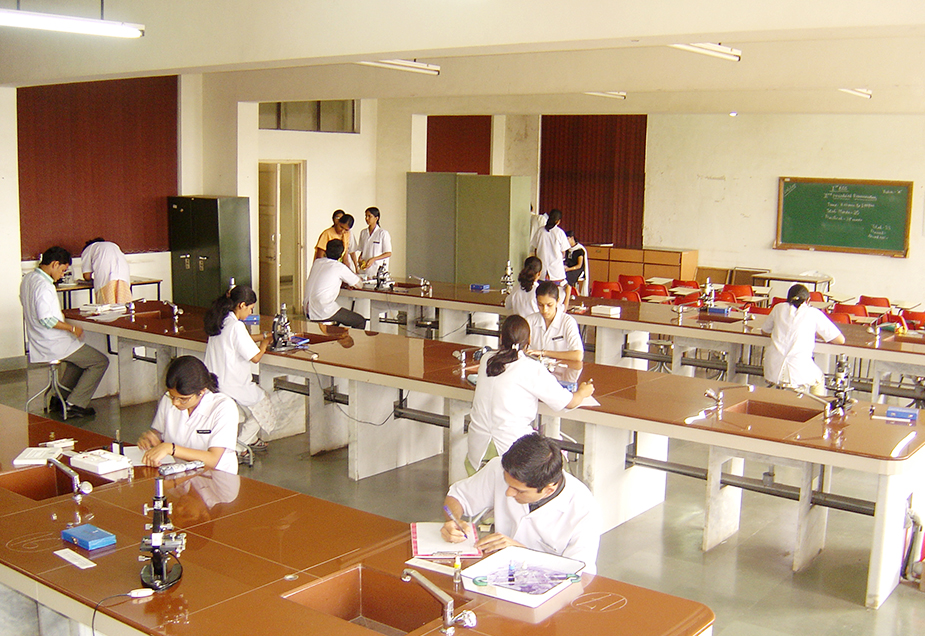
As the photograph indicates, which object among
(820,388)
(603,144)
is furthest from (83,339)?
(603,144)

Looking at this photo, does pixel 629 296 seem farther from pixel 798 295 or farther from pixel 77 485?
pixel 77 485

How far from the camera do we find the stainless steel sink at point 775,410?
15.3 ft

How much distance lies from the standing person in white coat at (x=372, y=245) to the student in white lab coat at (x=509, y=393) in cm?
575

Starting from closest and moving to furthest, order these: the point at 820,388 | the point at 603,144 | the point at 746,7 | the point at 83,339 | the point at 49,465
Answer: the point at 49,465
the point at 746,7
the point at 820,388
the point at 83,339
the point at 603,144

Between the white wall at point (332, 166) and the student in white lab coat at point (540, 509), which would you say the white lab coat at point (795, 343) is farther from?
the white wall at point (332, 166)

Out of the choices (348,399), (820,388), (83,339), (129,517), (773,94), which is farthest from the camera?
(773,94)

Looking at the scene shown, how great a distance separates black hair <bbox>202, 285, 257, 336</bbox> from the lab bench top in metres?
1.84

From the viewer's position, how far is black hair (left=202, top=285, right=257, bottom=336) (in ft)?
18.0

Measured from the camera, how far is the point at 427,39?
202 inches

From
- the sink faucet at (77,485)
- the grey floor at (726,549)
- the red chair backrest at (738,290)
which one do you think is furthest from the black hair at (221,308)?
the red chair backrest at (738,290)

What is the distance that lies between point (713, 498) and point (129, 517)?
2.92 meters

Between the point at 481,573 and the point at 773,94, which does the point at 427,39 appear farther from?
the point at 773,94

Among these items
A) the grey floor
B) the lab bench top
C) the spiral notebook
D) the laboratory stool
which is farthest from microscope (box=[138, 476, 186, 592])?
the laboratory stool

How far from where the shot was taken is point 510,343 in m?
4.34
